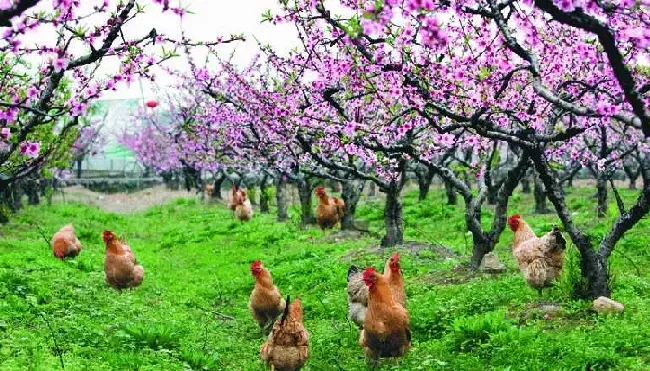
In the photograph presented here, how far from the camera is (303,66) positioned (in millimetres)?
11625

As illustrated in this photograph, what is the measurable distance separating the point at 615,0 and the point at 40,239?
17.2 metres

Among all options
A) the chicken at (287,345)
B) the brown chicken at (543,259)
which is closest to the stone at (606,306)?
the brown chicken at (543,259)

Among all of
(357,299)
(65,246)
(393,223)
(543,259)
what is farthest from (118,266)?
(543,259)

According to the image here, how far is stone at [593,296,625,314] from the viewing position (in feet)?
27.4

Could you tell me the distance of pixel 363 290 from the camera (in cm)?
893

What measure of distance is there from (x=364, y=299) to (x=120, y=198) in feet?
121

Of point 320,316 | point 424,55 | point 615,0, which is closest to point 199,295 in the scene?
point 320,316

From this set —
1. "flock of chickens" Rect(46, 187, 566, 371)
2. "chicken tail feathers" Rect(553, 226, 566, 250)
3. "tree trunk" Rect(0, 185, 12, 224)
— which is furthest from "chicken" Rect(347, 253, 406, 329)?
"tree trunk" Rect(0, 185, 12, 224)

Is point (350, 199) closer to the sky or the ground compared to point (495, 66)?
closer to the ground

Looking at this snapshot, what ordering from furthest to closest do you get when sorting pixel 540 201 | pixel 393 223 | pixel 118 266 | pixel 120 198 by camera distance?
pixel 120 198, pixel 540 201, pixel 393 223, pixel 118 266

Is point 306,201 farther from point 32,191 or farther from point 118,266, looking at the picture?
point 32,191

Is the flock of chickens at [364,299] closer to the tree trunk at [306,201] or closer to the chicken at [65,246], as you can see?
the chicken at [65,246]

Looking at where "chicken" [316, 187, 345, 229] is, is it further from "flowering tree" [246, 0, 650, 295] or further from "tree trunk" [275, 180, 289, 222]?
"flowering tree" [246, 0, 650, 295]

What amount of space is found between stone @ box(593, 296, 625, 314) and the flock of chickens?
3.24 feet
